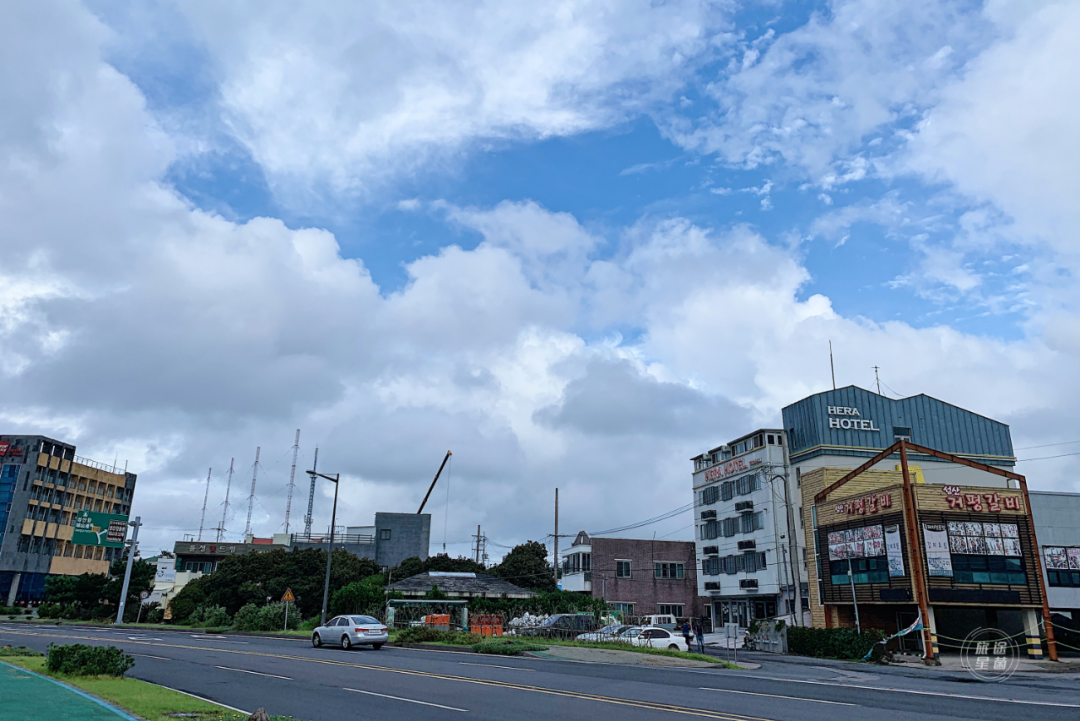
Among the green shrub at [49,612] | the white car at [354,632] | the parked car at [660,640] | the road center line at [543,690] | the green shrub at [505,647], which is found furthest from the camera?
the green shrub at [49,612]

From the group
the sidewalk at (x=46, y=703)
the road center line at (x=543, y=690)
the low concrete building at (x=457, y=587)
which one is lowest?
the road center line at (x=543, y=690)

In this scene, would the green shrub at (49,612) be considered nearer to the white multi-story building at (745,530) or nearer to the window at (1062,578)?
the white multi-story building at (745,530)

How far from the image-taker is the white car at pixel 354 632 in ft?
105

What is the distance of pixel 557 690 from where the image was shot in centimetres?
1862

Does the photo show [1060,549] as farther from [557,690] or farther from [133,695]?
[133,695]

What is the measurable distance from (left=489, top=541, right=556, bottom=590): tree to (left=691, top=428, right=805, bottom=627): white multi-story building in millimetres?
17878

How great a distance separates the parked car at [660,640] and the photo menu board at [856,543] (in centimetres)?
1178

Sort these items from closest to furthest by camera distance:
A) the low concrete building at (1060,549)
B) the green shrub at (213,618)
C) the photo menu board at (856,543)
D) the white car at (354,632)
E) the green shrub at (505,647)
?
the green shrub at (505,647) → the white car at (354,632) → the photo menu board at (856,543) → the low concrete building at (1060,549) → the green shrub at (213,618)

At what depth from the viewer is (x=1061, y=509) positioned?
1850 inches

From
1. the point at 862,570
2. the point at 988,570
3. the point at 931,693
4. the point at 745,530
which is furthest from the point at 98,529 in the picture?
the point at 931,693

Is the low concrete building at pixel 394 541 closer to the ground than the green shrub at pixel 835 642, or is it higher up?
higher up

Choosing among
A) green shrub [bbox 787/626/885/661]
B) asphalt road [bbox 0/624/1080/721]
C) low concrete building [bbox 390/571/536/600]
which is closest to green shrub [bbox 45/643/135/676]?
asphalt road [bbox 0/624/1080/721]

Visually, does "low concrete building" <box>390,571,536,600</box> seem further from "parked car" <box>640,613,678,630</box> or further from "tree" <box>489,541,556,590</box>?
"tree" <box>489,541,556,590</box>

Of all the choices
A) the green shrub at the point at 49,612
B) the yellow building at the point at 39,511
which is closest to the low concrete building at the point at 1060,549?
the green shrub at the point at 49,612
